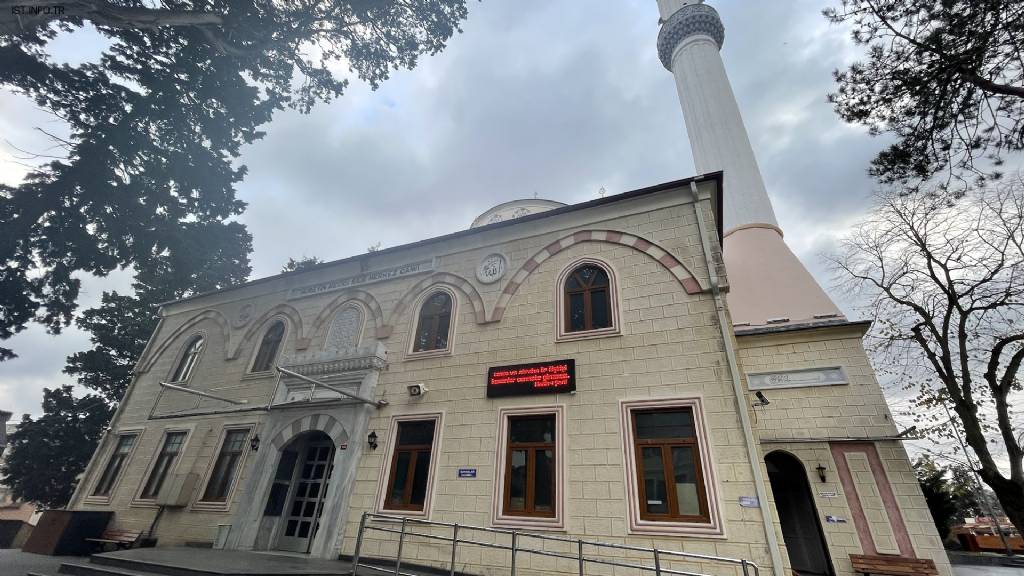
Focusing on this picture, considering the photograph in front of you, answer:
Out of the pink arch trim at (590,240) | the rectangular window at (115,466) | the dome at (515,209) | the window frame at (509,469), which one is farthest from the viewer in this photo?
the dome at (515,209)

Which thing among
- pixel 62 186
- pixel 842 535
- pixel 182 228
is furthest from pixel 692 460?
pixel 62 186

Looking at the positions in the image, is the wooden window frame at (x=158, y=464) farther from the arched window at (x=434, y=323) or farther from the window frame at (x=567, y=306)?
the window frame at (x=567, y=306)

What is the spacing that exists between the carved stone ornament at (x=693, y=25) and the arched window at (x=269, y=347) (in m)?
26.1

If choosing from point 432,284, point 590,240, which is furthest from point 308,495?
point 590,240

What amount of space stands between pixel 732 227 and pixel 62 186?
70.8ft

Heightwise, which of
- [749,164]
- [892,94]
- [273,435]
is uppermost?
[749,164]

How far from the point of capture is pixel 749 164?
18.5 m

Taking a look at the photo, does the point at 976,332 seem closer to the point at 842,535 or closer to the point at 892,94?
the point at 842,535

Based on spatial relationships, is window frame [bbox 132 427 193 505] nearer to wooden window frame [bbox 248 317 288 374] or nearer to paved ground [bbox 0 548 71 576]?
paved ground [bbox 0 548 71 576]

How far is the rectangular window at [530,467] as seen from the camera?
278 inches

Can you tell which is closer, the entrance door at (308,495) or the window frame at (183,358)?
the entrance door at (308,495)

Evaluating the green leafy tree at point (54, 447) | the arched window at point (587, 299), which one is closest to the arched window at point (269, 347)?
the arched window at point (587, 299)

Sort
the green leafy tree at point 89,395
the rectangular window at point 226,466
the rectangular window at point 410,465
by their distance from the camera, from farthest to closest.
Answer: the green leafy tree at point 89,395 → the rectangular window at point 226,466 → the rectangular window at point 410,465

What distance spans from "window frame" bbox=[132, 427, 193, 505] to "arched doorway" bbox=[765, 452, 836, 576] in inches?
605
